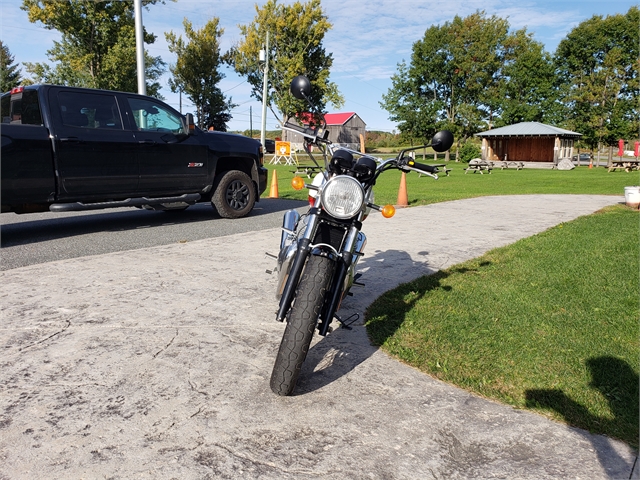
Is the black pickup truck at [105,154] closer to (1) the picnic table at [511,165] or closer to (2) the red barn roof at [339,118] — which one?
(1) the picnic table at [511,165]

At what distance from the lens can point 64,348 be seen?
362 centimetres

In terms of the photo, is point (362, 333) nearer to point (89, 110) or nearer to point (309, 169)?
point (89, 110)

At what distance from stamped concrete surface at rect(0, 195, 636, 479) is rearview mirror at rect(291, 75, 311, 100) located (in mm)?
1776

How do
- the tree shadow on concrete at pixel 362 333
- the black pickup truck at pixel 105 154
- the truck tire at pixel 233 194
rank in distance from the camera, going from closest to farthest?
the tree shadow on concrete at pixel 362 333 < the black pickup truck at pixel 105 154 < the truck tire at pixel 233 194

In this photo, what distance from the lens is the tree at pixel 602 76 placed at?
46.7m

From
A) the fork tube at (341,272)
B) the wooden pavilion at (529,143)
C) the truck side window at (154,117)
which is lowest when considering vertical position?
the fork tube at (341,272)

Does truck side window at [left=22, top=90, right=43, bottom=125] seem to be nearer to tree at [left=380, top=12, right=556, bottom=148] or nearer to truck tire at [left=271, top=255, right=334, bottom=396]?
truck tire at [left=271, top=255, right=334, bottom=396]

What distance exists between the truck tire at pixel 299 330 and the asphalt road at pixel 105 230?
404 centimetres

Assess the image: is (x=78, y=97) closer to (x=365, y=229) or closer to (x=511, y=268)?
(x=365, y=229)

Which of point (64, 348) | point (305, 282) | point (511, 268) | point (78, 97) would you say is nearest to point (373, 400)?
point (305, 282)

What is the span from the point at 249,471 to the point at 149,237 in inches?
235

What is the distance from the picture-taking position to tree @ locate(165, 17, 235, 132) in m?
50.5

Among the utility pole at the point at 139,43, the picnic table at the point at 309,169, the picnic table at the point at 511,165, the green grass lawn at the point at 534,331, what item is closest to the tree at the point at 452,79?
the picnic table at the point at 511,165

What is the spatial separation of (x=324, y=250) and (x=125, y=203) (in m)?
5.69
